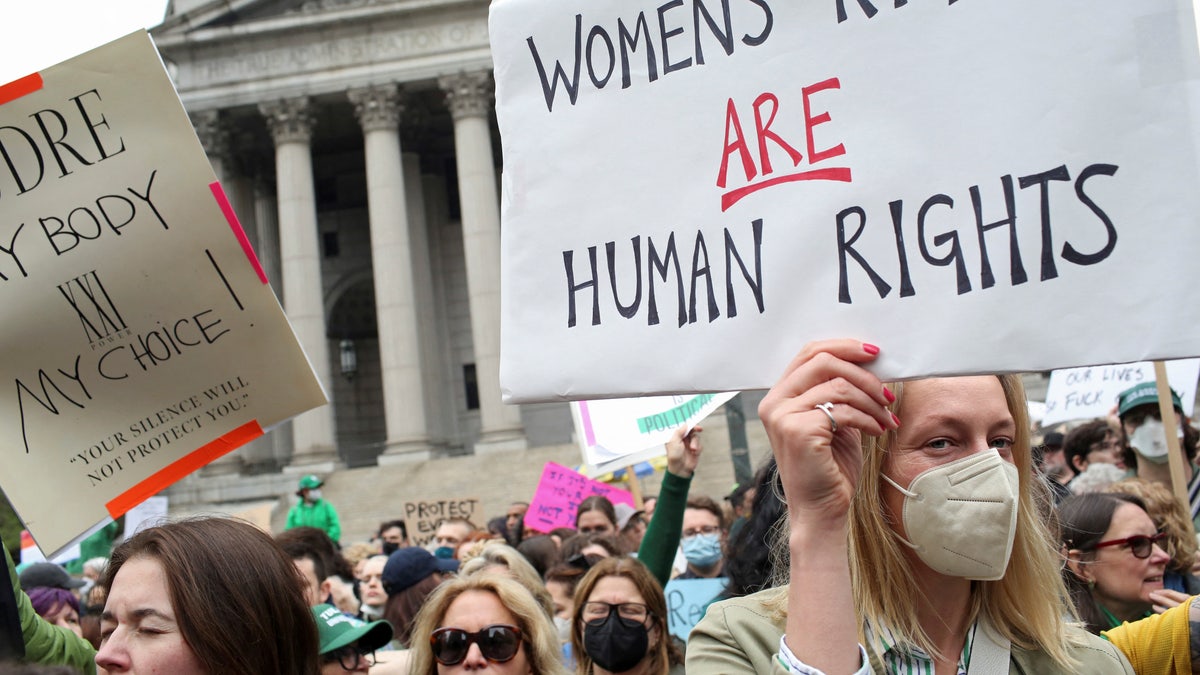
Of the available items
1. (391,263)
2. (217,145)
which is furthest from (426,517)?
(217,145)

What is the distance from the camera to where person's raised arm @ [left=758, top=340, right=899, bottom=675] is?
2150 millimetres

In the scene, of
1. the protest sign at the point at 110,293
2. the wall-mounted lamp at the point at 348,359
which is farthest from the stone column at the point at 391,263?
the protest sign at the point at 110,293

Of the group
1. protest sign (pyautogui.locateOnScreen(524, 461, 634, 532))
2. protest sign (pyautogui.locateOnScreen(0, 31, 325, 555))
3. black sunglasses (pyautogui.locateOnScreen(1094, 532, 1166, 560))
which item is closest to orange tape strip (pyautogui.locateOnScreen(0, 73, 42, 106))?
protest sign (pyautogui.locateOnScreen(0, 31, 325, 555))

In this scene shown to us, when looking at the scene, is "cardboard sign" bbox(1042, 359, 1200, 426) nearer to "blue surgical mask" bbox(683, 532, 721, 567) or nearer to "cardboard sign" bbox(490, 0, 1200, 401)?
"blue surgical mask" bbox(683, 532, 721, 567)

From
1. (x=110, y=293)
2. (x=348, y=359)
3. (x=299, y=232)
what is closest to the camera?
(x=110, y=293)

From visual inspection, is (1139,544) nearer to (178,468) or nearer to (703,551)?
(703,551)

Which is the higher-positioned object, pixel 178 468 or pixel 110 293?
pixel 110 293

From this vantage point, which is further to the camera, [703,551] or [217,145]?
[217,145]

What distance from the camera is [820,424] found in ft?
7.13

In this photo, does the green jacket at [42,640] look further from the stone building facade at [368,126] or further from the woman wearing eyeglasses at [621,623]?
the stone building facade at [368,126]

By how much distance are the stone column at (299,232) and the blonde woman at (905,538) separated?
33.4m

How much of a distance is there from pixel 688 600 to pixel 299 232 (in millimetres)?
30903

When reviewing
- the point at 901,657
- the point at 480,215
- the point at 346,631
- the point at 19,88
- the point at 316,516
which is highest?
the point at 480,215

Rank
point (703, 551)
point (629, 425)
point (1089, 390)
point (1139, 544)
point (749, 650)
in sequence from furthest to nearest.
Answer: point (1089, 390) < point (629, 425) < point (703, 551) < point (1139, 544) < point (749, 650)
